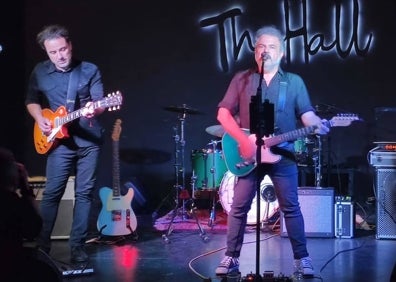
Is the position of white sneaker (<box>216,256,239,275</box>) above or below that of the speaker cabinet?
below

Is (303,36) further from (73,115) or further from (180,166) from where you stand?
(73,115)

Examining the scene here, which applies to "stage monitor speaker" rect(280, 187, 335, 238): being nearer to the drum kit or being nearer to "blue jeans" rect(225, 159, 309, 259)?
the drum kit

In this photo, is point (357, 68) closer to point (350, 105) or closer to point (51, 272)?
point (350, 105)

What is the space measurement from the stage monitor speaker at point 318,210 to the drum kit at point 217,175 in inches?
30.3

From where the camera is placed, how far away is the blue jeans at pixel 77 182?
5395 mm

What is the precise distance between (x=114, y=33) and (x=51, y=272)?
6.22 meters

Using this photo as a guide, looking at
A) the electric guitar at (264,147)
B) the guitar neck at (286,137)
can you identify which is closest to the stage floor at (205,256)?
the electric guitar at (264,147)

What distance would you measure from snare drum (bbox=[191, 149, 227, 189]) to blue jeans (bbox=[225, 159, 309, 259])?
9.56 ft

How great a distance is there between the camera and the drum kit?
7.63 metres

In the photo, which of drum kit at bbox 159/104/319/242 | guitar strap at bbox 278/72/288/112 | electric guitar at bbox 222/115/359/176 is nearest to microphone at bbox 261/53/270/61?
guitar strap at bbox 278/72/288/112

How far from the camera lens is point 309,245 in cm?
652

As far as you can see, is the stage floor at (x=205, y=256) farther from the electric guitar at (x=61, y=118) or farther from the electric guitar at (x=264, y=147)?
the electric guitar at (x=61, y=118)

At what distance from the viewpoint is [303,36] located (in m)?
8.69

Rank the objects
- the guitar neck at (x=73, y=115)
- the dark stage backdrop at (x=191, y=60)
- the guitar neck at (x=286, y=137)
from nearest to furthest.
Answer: the guitar neck at (x=286, y=137), the guitar neck at (x=73, y=115), the dark stage backdrop at (x=191, y=60)
